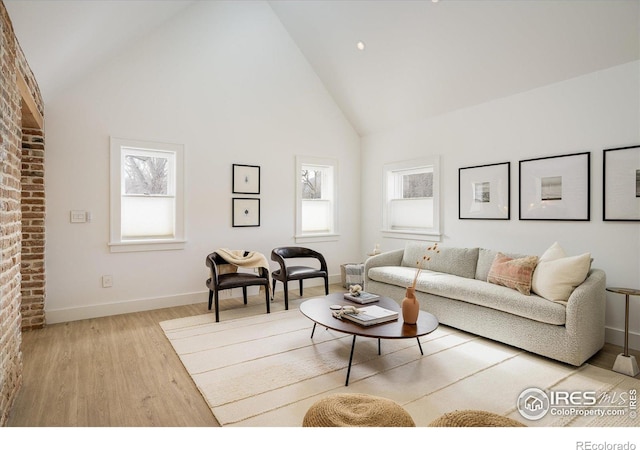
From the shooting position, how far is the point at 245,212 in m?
4.96

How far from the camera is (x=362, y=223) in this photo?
242 inches

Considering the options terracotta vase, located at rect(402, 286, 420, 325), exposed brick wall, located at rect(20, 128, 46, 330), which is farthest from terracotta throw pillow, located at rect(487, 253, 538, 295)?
exposed brick wall, located at rect(20, 128, 46, 330)

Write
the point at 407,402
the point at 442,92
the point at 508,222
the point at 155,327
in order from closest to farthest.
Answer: the point at 407,402 < the point at 155,327 < the point at 508,222 < the point at 442,92

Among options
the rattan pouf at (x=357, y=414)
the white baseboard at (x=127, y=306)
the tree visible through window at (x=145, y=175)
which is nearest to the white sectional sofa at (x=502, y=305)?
the rattan pouf at (x=357, y=414)

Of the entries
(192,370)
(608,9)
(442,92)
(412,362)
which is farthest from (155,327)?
(608,9)

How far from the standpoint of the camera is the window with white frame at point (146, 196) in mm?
4086

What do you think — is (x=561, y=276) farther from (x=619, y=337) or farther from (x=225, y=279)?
(x=225, y=279)

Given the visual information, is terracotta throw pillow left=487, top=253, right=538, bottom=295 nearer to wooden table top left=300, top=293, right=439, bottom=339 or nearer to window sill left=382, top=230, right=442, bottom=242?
wooden table top left=300, top=293, right=439, bottom=339

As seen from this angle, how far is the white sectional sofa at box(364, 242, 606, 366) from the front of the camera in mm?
2729

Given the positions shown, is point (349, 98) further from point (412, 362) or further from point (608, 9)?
point (412, 362)

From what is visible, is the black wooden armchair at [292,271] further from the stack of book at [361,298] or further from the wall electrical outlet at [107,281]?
the wall electrical outlet at [107,281]

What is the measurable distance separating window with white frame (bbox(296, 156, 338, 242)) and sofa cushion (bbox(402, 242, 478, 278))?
154cm

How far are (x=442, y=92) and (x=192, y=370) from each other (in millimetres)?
4178

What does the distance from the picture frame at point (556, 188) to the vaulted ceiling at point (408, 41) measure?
846mm
